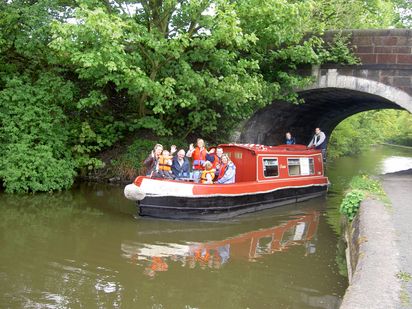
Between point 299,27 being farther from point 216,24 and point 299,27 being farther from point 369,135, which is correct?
point 369,135

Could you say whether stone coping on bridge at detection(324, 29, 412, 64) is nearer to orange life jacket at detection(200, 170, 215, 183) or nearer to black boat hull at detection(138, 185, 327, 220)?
black boat hull at detection(138, 185, 327, 220)

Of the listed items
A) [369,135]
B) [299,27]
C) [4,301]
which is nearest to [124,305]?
[4,301]

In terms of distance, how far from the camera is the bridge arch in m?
12.5

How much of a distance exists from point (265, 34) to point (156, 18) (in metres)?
2.76

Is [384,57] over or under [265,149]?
over

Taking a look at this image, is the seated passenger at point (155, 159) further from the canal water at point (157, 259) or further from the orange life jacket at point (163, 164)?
the canal water at point (157, 259)

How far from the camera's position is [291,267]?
6535 mm

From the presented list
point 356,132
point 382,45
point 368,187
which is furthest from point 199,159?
point 356,132

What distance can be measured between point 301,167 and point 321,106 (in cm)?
562

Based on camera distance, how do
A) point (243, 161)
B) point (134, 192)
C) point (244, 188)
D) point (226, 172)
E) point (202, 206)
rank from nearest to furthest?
point (134, 192) < point (202, 206) < point (226, 172) < point (244, 188) < point (243, 161)

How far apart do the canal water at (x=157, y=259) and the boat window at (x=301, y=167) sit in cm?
167

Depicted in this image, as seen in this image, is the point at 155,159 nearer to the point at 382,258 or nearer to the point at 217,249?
the point at 217,249

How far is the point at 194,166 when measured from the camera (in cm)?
1016

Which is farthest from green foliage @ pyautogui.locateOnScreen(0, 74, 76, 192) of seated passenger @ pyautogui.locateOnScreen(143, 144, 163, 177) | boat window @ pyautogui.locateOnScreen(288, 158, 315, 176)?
boat window @ pyautogui.locateOnScreen(288, 158, 315, 176)
